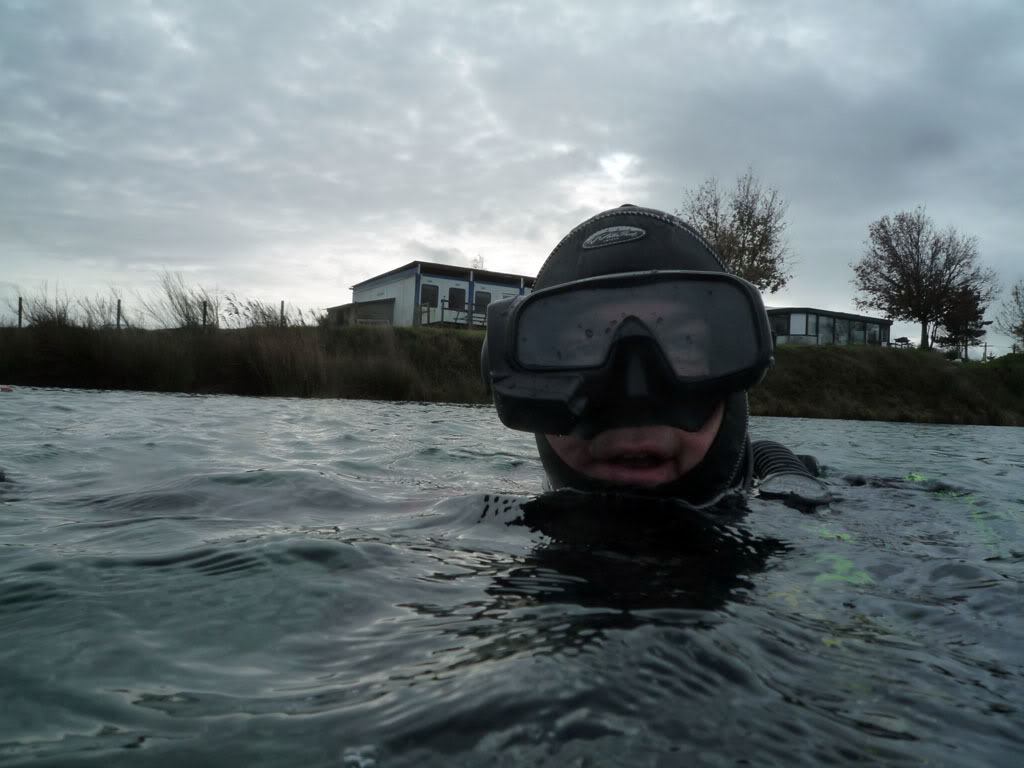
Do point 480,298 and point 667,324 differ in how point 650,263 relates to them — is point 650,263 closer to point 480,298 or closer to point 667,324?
point 667,324

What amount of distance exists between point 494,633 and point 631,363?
1.06 m

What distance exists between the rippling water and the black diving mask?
1.32 ft

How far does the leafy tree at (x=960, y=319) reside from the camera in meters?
29.9

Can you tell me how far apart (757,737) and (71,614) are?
1.30 metres

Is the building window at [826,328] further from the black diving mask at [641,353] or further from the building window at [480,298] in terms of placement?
the black diving mask at [641,353]

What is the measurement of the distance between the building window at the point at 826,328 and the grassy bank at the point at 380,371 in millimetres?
16005

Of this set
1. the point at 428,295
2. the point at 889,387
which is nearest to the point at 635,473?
the point at 889,387

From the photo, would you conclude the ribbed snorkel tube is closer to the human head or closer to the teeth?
the human head

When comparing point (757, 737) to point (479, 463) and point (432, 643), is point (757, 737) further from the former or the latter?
point (479, 463)

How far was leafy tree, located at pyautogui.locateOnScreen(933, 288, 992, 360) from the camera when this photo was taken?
98.0 feet

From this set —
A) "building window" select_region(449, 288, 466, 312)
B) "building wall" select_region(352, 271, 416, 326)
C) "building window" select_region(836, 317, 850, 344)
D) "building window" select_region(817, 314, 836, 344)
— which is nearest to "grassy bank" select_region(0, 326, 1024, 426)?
"building window" select_region(449, 288, 466, 312)

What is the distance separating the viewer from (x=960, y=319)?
30422 mm

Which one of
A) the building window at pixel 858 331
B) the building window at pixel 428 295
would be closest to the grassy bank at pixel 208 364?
the building window at pixel 428 295

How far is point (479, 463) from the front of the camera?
16.0 feet
